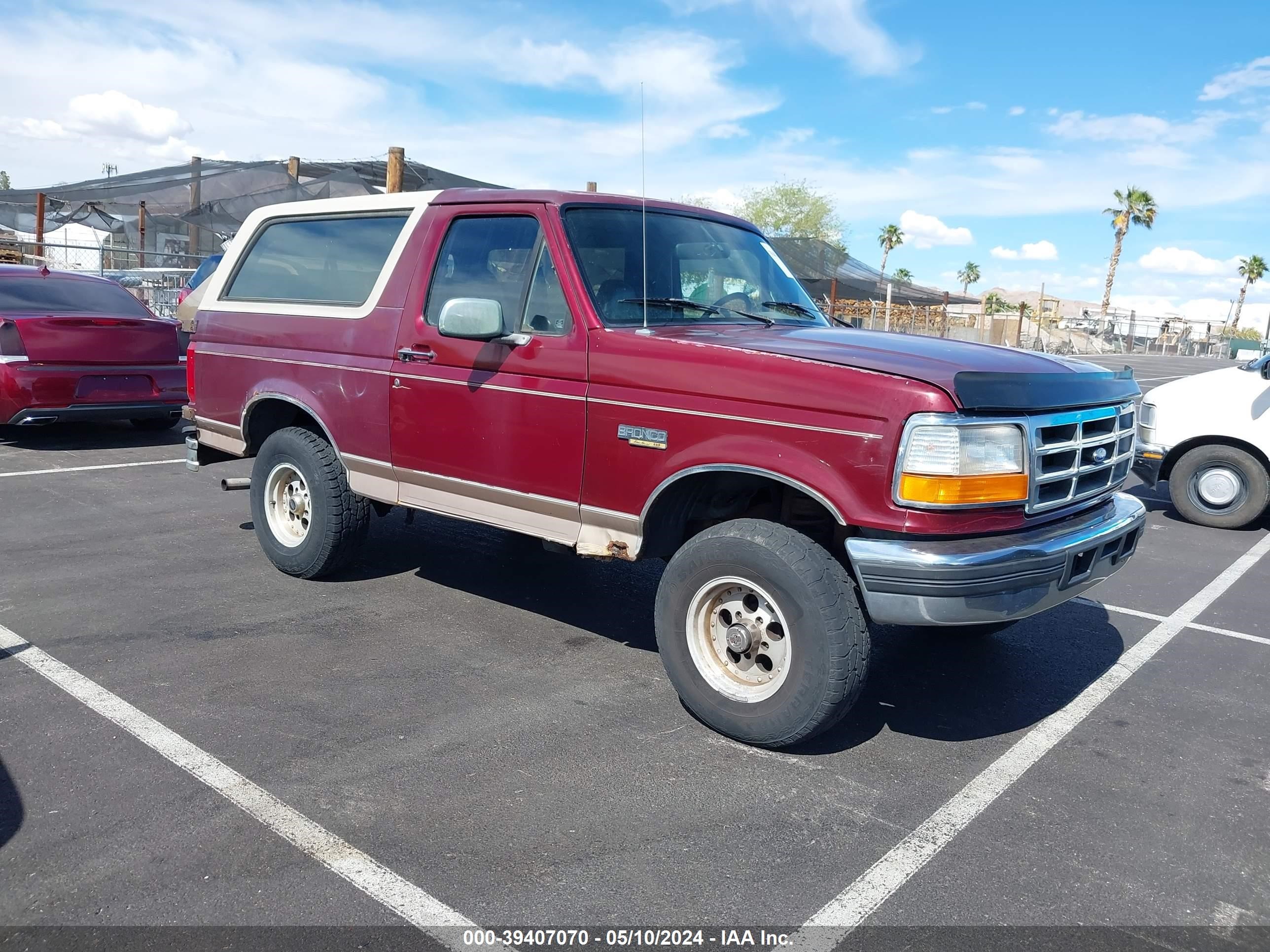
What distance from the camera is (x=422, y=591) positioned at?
552 cm

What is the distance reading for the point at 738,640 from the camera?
3791mm

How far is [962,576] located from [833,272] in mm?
20065

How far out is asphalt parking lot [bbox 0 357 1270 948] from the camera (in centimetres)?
277

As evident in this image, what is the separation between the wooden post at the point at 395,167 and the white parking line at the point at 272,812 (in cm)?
818

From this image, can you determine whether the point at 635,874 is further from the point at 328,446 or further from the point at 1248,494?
the point at 1248,494

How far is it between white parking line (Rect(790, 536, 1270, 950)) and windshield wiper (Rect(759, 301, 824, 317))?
214cm

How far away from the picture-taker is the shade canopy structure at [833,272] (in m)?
20.8

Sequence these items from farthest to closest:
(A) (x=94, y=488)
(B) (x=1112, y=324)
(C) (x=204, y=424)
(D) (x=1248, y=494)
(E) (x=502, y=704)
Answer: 1. (B) (x=1112, y=324)
2. (D) (x=1248, y=494)
3. (A) (x=94, y=488)
4. (C) (x=204, y=424)
5. (E) (x=502, y=704)

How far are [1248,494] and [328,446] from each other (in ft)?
23.8

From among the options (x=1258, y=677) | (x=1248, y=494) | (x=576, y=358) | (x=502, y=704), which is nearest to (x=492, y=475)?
(x=576, y=358)

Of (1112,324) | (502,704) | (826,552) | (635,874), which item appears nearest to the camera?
(635,874)

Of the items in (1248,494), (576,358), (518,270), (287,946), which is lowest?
(287,946)

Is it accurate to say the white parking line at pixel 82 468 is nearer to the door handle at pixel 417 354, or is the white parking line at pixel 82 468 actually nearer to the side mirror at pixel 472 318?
the door handle at pixel 417 354

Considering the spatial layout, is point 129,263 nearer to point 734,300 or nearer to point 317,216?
point 317,216
